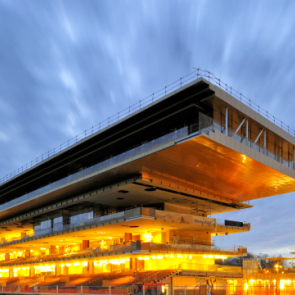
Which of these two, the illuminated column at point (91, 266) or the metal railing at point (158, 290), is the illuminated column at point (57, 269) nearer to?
the illuminated column at point (91, 266)

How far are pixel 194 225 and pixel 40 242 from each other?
1127 inches

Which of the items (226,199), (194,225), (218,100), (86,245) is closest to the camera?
(218,100)

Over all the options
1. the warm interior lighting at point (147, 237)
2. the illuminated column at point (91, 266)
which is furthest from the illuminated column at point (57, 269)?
the warm interior lighting at point (147, 237)

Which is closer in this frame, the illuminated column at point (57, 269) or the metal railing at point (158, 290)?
the metal railing at point (158, 290)

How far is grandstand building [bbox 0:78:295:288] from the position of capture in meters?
31.4

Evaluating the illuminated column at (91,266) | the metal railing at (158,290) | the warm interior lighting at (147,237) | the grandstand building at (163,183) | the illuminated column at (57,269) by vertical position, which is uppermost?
the grandstand building at (163,183)

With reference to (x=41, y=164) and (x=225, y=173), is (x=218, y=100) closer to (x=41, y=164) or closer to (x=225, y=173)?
(x=225, y=173)

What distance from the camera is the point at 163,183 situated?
130 feet

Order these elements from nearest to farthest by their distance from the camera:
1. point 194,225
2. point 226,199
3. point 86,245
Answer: point 194,225
point 226,199
point 86,245

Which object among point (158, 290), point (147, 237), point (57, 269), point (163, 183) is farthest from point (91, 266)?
point (158, 290)

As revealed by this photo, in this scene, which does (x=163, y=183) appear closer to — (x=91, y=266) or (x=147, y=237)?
(x=147, y=237)

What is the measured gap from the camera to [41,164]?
49.6 m

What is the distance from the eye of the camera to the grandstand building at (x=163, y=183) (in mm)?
31438

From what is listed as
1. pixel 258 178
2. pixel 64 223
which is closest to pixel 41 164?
pixel 64 223
